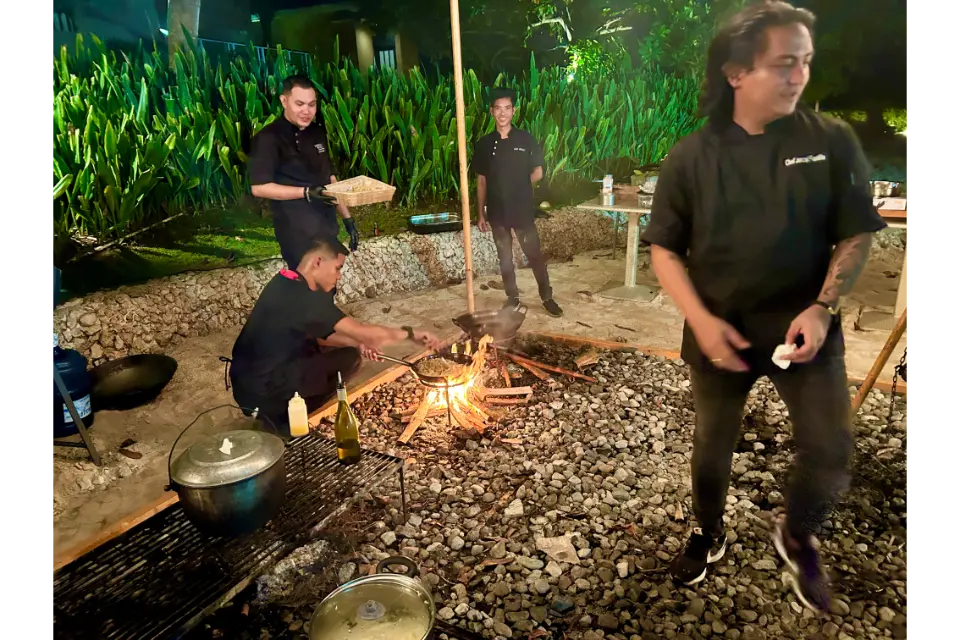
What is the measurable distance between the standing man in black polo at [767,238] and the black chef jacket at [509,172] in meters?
2.81

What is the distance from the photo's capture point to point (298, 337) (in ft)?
8.52

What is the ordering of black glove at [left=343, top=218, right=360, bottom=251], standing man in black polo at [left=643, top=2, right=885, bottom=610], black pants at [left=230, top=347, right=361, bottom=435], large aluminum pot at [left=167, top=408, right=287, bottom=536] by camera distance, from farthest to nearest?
black glove at [left=343, top=218, right=360, bottom=251]
black pants at [left=230, top=347, right=361, bottom=435]
large aluminum pot at [left=167, top=408, right=287, bottom=536]
standing man in black polo at [left=643, top=2, right=885, bottom=610]

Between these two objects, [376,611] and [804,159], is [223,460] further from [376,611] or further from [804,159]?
[804,159]

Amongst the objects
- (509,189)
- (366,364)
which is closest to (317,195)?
(366,364)

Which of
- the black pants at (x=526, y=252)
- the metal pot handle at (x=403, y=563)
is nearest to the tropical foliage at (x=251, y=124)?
the black pants at (x=526, y=252)

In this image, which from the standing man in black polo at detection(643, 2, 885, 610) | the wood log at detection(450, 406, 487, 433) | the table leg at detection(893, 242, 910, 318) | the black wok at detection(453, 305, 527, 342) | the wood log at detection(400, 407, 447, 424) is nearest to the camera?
the standing man in black polo at detection(643, 2, 885, 610)

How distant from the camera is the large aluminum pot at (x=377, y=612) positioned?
56.4 inches

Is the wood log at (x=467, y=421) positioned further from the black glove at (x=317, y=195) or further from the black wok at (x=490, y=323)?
the black glove at (x=317, y=195)

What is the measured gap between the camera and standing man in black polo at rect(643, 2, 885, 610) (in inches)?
55.0

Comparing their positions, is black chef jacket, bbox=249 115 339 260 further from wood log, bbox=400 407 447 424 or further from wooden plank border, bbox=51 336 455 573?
wood log, bbox=400 407 447 424

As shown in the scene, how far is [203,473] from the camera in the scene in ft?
5.34

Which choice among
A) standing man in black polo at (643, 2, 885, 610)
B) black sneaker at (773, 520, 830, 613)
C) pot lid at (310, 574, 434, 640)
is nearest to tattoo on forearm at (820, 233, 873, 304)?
standing man in black polo at (643, 2, 885, 610)

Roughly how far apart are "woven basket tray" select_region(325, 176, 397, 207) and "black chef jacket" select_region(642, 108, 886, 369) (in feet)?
8.04

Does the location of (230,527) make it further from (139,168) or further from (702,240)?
(139,168)
